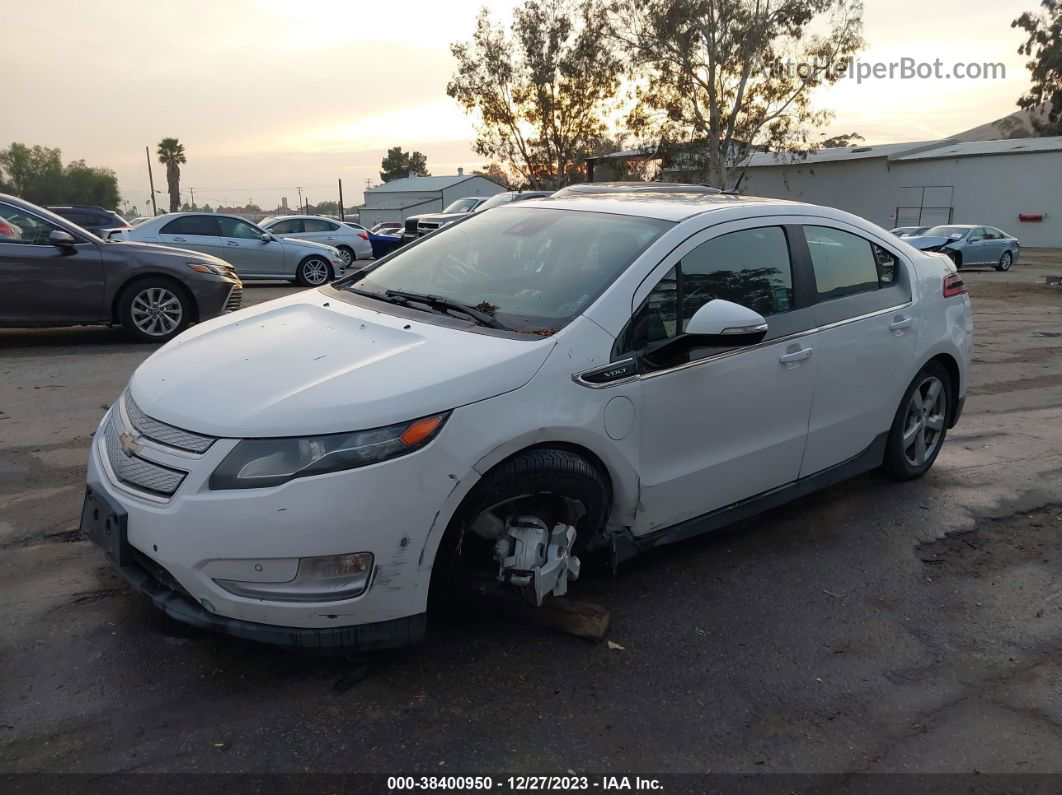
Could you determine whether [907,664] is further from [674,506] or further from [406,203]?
[406,203]

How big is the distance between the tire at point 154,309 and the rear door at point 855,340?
7.01 meters

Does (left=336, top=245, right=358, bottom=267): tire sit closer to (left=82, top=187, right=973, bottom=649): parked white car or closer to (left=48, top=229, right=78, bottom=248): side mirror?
(left=48, top=229, right=78, bottom=248): side mirror

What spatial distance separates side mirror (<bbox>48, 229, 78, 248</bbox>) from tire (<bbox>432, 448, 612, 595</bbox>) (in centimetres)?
712

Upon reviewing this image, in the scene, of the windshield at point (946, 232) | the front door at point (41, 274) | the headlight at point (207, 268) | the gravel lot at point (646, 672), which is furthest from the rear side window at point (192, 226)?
the windshield at point (946, 232)

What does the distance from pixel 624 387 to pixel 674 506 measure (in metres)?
0.62

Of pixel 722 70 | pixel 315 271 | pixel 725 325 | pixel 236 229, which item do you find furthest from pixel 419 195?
pixel 725 325

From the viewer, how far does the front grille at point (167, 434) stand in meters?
2.79

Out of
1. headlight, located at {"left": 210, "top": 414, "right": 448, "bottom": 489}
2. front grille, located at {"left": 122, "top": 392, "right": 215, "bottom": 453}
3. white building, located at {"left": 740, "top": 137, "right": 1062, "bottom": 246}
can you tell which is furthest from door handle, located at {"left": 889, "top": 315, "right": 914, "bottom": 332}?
white building, located at {"left": 740, "top": 137, "right": 1062, "bottom": 246}

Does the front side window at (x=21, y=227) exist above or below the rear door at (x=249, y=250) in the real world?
above

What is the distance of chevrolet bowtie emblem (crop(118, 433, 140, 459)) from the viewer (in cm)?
297

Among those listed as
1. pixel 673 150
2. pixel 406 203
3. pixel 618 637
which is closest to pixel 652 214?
pixel 618 637

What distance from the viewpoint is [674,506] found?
3.61m

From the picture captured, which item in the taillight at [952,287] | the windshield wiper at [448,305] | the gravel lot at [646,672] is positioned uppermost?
the windshield wiper at [448,305]

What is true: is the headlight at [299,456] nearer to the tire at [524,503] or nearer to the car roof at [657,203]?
the tire at [524,503]
